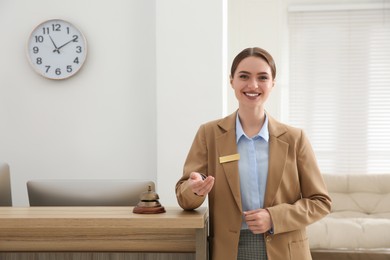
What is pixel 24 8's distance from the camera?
456 centimetres

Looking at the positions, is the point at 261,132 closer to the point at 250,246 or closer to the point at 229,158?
the point at 229,158

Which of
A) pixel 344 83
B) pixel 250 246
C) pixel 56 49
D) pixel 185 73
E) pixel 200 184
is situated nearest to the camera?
pixel 200 184

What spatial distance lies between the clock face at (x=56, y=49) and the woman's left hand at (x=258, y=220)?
287 cm

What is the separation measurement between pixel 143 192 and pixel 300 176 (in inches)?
27.0

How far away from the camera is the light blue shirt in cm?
210

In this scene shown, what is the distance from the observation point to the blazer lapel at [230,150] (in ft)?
6.81

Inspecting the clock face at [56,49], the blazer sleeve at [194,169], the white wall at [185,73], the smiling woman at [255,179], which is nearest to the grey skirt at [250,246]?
the smiling woman at [255,179]

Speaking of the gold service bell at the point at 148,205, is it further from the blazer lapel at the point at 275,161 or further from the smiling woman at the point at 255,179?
the blazer lapel at the point at 275,161

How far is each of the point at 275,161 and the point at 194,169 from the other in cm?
34

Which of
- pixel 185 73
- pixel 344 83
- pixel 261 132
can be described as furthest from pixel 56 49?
pixel 344 83

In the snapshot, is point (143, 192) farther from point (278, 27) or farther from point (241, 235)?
point (278, 27)

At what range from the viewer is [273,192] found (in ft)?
6.83

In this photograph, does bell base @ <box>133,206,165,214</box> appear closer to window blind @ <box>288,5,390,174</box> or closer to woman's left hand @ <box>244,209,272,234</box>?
woman's left hand @ <box>244,209,272,234</box>

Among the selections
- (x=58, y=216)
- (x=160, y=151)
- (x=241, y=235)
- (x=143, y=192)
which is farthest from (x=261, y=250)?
(x=160, y=151)
